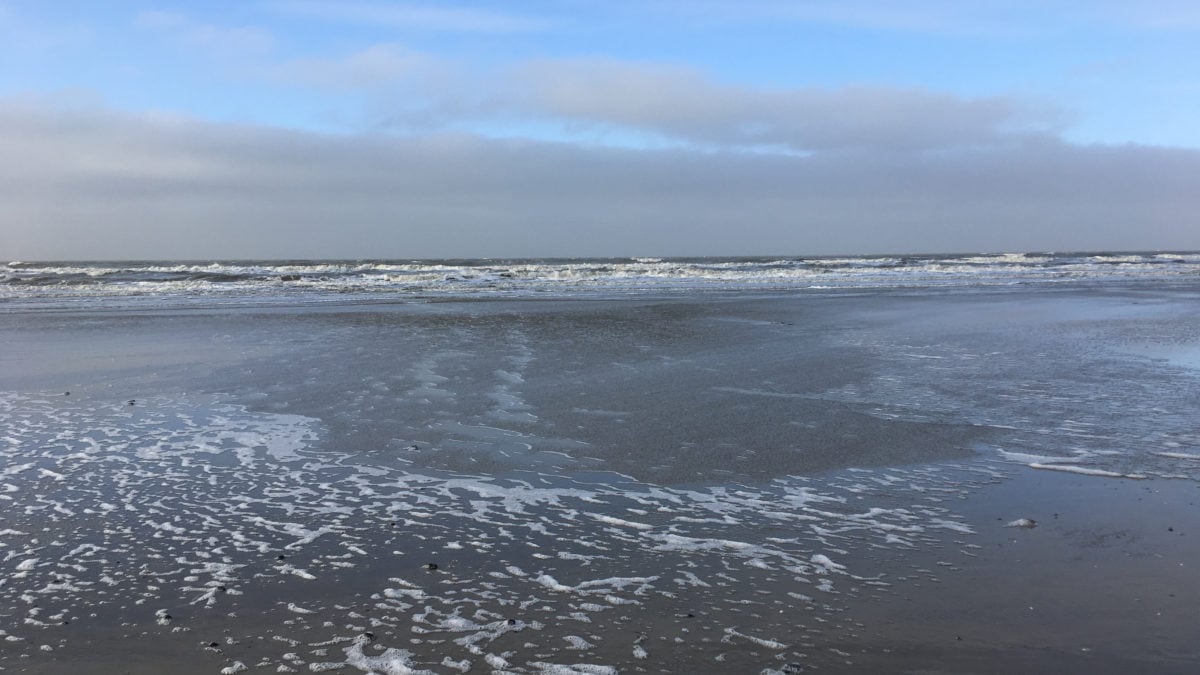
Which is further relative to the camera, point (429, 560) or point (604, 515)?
point (604, 515)

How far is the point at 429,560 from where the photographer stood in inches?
193

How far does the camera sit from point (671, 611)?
4.17m

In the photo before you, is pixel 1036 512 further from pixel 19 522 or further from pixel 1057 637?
pixel 19 522

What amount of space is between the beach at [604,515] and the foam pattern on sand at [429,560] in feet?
0.08

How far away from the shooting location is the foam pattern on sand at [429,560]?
3865 mm

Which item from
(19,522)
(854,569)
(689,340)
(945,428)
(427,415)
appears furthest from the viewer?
(689,340)

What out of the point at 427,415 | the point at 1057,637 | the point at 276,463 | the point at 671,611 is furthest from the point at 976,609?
the point at 427,415

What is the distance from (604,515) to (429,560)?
1.34m

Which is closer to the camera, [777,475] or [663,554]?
[663,554]

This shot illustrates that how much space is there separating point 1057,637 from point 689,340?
1278cm

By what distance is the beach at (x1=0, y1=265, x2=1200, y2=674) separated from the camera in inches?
152

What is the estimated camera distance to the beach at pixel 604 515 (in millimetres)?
3865

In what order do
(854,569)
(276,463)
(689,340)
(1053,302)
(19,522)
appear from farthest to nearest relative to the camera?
1. (1053,302)
2. (689,340)
3. (276,463)
4. (19,522)
5. (854,569)

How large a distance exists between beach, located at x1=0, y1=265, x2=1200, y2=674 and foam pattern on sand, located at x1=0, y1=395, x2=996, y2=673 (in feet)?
0.08
